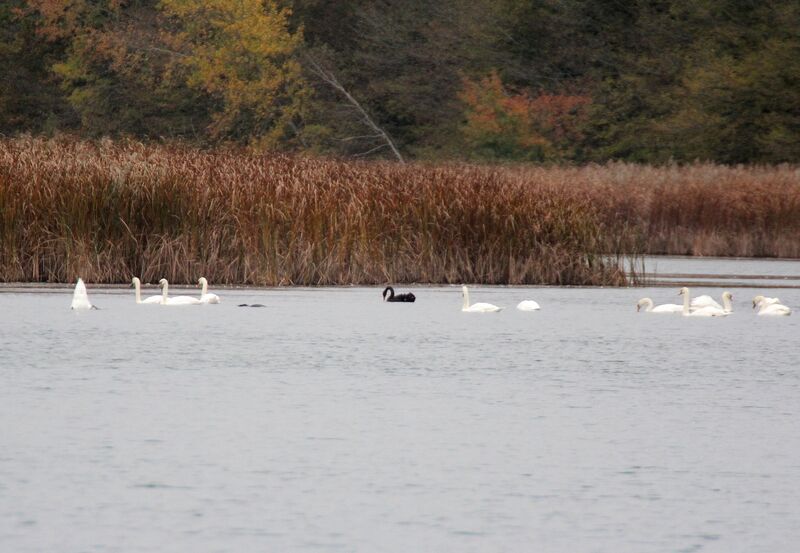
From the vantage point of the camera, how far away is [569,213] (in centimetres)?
2103

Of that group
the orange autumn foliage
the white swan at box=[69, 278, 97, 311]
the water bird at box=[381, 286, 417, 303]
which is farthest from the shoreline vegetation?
the orange autumn foliage

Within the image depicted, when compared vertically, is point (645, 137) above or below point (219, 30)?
below

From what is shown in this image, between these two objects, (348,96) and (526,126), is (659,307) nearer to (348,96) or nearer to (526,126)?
(526,126)

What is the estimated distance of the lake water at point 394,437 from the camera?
20.8 ft

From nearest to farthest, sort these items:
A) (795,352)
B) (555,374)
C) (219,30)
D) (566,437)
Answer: (566,437)
(555,374)
(795,352)
(219,30)

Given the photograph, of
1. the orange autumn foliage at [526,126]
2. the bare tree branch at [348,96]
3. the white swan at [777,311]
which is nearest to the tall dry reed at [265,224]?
the white swan at [777,311]

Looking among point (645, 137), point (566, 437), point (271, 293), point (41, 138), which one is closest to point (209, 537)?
point (566, 437)

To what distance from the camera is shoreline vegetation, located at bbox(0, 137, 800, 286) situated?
19125mm

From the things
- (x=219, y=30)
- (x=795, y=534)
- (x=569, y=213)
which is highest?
(x=219, y=30)

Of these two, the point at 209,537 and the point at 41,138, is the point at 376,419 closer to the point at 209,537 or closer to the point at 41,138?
the point at 209,537

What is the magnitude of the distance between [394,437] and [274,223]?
11.3 metres

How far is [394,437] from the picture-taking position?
8.50 m

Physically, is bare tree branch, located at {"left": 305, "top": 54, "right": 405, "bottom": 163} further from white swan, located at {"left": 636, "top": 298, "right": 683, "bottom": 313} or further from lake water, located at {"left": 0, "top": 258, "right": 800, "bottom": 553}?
lake water, located at {"left": 0, "top": 258, "right": 800, "bottom": 553}

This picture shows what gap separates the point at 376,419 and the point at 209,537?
10.1ft
